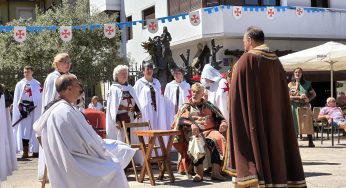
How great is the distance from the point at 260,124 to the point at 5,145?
193 inches

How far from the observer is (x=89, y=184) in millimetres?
5066

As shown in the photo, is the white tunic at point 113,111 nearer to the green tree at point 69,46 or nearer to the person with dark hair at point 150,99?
the person with dark hair at point 150,99

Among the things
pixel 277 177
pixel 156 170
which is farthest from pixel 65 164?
pixel 156 170

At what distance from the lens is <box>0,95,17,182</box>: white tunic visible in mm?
8477

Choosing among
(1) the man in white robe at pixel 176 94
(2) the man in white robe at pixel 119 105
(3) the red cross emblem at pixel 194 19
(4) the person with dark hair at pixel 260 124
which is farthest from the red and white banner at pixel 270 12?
(4) the person with dark hair at pixel 260 124

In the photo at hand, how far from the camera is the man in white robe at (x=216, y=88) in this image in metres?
9.74

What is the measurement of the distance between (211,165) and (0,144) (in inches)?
130

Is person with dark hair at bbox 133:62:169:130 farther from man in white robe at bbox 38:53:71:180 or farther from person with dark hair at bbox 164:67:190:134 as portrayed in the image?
man in white robe at bbox 38:53:71:180

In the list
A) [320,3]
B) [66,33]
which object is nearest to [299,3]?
[320,3]

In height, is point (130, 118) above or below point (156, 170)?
above

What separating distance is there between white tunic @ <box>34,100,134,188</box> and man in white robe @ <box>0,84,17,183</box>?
3.45 meters

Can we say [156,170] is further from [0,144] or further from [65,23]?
[65,23]

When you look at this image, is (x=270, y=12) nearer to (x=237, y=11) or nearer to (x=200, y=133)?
(x=237, y=11)

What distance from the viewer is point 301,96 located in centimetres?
1250
